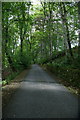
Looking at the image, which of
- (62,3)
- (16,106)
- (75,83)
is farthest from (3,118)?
(62,3)

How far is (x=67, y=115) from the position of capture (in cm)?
609

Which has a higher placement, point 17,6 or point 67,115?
point 17,6

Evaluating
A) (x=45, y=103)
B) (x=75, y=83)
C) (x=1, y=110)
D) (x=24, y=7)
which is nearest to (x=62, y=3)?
(x=24, y=7)

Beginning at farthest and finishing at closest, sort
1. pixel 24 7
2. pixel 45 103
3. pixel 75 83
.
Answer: pixel 75 83, pixel 24 7, pixel 45 103

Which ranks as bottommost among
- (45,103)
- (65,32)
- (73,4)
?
(45,103)

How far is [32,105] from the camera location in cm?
737

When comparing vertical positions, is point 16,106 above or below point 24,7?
below

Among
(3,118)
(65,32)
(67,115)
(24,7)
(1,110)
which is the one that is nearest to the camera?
(3,118)

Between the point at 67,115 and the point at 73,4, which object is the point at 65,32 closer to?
the point at 73,4

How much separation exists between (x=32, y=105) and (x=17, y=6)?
23.3 ft

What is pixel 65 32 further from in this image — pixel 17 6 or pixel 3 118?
pixel 3 118

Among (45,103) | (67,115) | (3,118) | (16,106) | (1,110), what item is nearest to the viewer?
(3,118)

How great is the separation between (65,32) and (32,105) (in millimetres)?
12863

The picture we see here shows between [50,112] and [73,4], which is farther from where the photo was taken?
[73,4]
